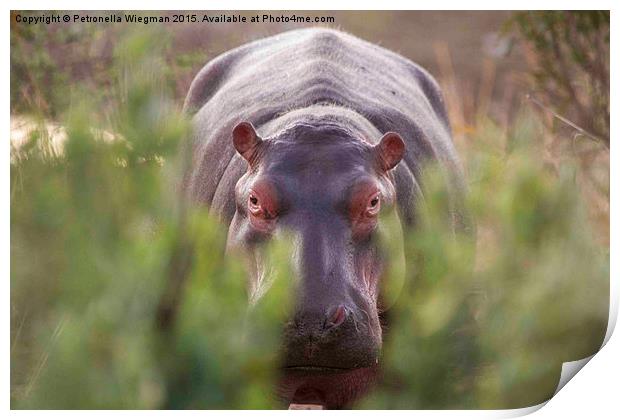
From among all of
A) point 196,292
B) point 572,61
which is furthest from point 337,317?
point 572,61

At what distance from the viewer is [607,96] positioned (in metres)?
5.57

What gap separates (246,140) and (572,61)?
314 cm

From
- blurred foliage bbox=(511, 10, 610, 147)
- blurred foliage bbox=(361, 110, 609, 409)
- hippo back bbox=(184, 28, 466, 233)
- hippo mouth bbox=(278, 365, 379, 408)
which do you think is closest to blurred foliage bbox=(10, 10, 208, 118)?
hippo back bbox=(184, 28, 466, 233)

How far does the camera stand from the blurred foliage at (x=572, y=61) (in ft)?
18.6

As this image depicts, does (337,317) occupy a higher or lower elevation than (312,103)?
lower

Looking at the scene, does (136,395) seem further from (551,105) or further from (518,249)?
(551,105)

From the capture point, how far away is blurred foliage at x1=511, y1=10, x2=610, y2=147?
5.67 meters

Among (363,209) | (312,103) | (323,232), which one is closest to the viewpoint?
(323,232)

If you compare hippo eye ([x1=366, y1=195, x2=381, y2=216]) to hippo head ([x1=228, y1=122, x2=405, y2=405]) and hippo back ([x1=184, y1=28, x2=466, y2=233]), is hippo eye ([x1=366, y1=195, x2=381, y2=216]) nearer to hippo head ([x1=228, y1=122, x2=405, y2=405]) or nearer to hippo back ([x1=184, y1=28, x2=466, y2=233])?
hippo head ([x1=228, y1=122, x2=405, y2=405])

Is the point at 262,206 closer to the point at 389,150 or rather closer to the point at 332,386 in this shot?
the point at 389,150

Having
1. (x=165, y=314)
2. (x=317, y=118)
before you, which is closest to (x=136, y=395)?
(x=165, y=314)

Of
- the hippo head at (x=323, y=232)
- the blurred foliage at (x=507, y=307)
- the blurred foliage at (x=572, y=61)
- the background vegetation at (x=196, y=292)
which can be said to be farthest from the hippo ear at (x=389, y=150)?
the blurred foliage at (x=507, y=307)

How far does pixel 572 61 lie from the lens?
6434mm

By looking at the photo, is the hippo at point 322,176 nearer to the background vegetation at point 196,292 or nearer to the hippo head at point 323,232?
the hippo head at point 323,232
